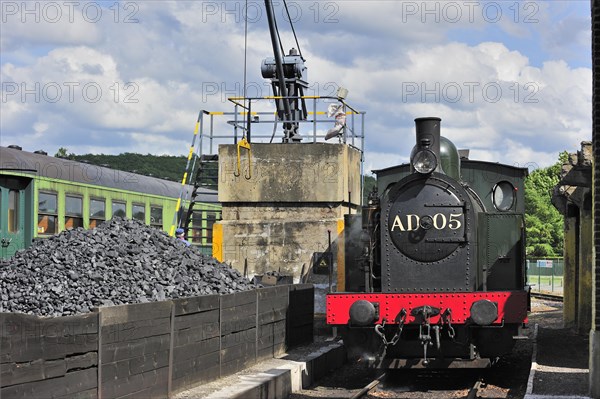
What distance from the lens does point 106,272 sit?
10.9 m

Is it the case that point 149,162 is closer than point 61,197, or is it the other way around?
point 61,197

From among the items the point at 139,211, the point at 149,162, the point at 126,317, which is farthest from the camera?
the point at 149,162

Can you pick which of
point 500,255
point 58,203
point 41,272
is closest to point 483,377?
point 500,255

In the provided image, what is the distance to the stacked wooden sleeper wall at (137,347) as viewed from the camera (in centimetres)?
709

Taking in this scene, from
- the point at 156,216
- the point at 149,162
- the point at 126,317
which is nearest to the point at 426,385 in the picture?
the point at 126,317

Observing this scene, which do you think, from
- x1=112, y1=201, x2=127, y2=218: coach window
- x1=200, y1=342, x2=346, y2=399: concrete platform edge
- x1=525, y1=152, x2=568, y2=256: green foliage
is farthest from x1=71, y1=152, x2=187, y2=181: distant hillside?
x1=200, y1=342, x2=346, y2=399: concrete platform edge

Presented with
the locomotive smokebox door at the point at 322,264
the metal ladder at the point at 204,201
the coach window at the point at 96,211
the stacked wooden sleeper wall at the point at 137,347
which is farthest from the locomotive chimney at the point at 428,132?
the coach window at the point at 96,211

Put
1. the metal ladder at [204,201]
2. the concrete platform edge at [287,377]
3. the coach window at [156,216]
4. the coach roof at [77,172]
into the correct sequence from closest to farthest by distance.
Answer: the concrete platform edge at [287,377] < the coach roof at [77,172] < the metal ladder at [204,201] < the coach window at [156,216]

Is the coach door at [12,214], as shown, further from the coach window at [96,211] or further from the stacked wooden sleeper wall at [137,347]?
the stacked wooden sleeper wall at [137,347]

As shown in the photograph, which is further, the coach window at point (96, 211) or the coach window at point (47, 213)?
the coach window at point (96, 211)

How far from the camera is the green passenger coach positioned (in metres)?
16.8

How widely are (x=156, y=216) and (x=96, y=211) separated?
3.31 metres

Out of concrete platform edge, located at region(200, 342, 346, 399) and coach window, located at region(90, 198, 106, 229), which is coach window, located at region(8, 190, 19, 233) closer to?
coach window, located at region(90, 198, 106, 229)

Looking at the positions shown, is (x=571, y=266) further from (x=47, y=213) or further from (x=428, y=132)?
(x=47, y=213)
